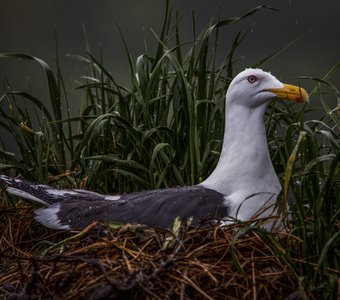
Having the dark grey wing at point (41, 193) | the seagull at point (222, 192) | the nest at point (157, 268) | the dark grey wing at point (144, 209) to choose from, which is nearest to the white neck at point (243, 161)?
the seagull at point (222, 192)

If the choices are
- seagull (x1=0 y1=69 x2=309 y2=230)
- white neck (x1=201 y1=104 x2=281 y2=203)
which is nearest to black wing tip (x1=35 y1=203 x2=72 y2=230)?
seagull (x1=0 y1=69 x2=309 y2=230)

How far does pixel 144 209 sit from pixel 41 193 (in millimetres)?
664

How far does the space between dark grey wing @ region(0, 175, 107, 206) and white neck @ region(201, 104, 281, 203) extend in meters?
0.61

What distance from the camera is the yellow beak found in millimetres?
4378

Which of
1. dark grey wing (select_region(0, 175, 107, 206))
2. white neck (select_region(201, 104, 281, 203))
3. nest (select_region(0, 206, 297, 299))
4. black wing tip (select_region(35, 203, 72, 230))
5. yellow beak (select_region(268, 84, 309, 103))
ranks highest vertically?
yellow beak (select_region(268, 84, 309, 103))

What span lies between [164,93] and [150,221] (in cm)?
116

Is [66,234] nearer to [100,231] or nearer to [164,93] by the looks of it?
[100,231]

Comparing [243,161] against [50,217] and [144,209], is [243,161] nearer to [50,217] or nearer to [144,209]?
[144,209]

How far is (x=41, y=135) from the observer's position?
16.2 feet

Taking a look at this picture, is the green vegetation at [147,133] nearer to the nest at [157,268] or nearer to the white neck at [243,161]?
the white neck at [243,161]

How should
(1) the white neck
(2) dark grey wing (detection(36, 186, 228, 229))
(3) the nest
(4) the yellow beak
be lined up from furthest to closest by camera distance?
(4) the yellow beak < (1) the white neck < (2) dark grey wing (detection(36, 186, 228, 229)) < (3) the nest

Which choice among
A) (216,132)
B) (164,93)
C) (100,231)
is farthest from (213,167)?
(100,231)

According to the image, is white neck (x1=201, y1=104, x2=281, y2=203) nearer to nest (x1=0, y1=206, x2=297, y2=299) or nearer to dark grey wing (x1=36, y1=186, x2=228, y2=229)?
dark grey wing (x1=36, y1=186, x2=228, y2=229)

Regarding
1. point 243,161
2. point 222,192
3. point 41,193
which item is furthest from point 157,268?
point 41,193
